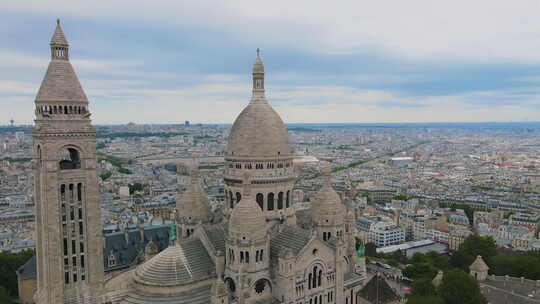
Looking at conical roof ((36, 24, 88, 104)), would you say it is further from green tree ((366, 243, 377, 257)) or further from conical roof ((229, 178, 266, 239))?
green tree ((366, 243, 377, 257))

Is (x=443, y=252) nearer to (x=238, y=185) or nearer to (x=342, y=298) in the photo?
(x=342, y=298)

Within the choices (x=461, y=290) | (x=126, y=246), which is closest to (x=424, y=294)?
(x=461, y=290)

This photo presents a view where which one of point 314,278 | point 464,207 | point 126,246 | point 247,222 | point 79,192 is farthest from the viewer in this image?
point 464,207

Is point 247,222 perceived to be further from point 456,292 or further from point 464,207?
point 464,207

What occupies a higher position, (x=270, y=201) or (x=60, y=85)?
(x=60, y=85)

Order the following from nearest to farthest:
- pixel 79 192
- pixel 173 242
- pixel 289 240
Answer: pixel 79 192, pixel 173 242, pixel 289 240

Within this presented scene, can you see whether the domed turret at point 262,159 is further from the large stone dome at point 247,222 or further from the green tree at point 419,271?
the green tree at point 419,271

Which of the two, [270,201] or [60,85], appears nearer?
[60,85]

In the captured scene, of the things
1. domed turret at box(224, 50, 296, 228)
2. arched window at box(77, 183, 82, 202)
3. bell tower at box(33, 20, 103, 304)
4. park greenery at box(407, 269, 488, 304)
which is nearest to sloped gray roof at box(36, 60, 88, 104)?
bell tower at box(33, 20, 103, 304)

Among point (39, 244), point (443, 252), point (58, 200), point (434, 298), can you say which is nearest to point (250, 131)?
point (58, 200)
